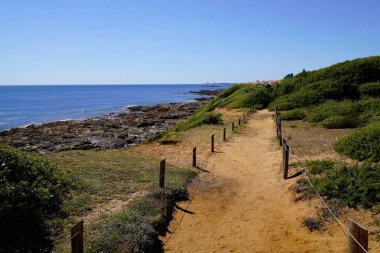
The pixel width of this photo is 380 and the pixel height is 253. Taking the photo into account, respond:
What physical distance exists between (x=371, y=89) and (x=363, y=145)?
19.9 m

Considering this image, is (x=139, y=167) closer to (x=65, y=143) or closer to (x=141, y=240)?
(x=141, y=240)

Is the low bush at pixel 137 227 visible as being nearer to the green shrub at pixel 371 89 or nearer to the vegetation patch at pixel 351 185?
the vegetation patch at pixel 351 185

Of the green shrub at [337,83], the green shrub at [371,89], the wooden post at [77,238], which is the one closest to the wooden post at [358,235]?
the wooden post at [77,238]

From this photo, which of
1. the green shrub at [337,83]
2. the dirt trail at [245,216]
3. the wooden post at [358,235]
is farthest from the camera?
the green shrub at [337,83]

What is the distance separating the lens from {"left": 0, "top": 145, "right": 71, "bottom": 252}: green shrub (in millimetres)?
7027

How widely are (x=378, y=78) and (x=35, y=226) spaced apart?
112 ft

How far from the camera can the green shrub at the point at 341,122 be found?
22.3m

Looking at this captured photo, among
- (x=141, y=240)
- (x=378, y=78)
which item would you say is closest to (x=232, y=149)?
(x=141, y=240)

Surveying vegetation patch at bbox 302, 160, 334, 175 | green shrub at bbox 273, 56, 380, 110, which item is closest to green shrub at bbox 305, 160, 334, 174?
vegetation patch at bbox 302, 160, 334, 175

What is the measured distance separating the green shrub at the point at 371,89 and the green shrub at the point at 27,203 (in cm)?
2870

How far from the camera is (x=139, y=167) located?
1405 centimetres

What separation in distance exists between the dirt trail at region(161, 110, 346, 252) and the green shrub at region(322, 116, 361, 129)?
8417 mm

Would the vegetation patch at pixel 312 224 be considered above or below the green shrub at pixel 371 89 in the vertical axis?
below

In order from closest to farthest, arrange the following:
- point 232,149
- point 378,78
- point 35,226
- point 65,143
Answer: point 35,226 < point 232,149 < point 65,143 < point 378,78
